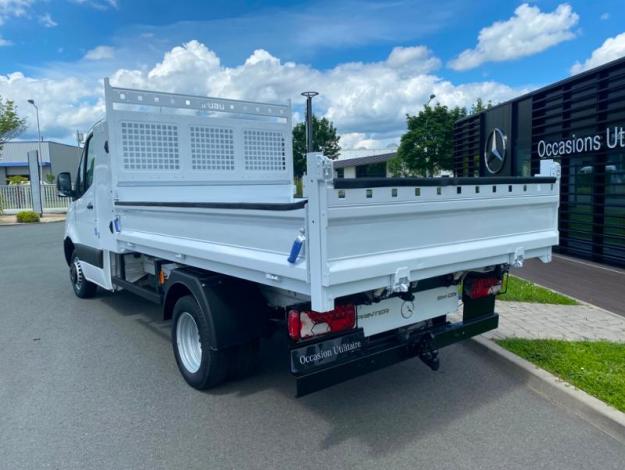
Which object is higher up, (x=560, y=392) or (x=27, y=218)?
(x=27, y=218)

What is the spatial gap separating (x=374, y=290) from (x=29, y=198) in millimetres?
33754

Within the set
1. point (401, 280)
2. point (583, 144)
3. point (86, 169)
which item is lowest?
point (401, 280)

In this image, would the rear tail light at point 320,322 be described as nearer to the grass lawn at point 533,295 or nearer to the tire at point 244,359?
the tire at point 244,359

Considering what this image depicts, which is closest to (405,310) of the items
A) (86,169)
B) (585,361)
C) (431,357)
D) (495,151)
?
(431,357)

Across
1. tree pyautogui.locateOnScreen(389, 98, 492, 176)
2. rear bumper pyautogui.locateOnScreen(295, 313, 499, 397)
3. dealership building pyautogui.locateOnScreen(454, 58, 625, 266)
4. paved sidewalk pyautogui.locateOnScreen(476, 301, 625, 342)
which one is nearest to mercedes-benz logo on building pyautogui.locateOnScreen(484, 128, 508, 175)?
dealership building pyautogui.locateOnScreen(454, 58, 625, 266)

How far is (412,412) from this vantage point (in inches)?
159

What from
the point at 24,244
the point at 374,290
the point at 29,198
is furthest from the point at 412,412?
the point at 29,198

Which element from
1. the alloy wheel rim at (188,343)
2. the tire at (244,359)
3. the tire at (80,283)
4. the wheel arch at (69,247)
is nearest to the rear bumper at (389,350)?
the tire at (244,359)

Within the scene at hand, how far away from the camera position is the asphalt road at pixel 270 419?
11.1 feet

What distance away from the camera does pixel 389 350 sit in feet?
12.6

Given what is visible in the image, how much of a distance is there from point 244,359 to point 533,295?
440cm

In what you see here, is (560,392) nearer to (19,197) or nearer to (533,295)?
(533,295)

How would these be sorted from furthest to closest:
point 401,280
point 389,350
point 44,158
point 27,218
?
point 44,158 → point 27,218 → point 389,350 → point 401,280

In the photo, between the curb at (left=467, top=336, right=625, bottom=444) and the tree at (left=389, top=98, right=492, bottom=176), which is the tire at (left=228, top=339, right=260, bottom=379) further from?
the tree at (left=389, top=98, right=492, bottom=176)
